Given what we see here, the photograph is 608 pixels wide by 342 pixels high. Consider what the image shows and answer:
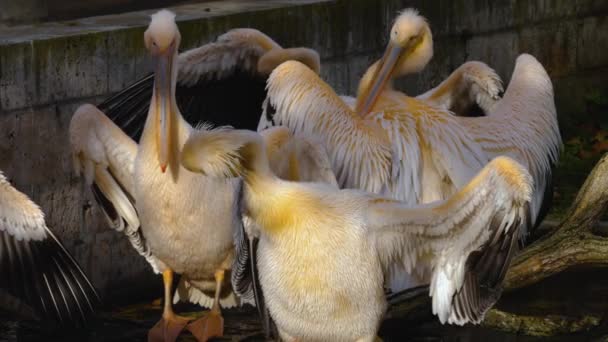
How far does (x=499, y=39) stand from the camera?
867cm

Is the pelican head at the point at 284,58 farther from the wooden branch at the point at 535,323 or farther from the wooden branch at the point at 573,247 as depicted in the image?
the wooden branch at the point at 535,323

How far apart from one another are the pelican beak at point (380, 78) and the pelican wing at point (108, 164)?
3.39ft

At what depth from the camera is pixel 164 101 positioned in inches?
213

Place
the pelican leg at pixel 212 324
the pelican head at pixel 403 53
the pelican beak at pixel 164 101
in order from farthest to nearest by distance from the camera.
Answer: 1. the pelican head at pixel 403 53
2. the pelican leg at pixel 212 324
3. the pelican beak at pixel 164 101

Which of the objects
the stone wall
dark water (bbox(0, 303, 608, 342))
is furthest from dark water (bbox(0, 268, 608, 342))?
the stone wall

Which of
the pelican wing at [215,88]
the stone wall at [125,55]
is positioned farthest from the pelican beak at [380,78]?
the stone wall at [125,55]

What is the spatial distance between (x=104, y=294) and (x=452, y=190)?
6.22ft

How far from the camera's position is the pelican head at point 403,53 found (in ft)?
19.1

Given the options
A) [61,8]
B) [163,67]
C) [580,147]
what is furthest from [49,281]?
[580,147]

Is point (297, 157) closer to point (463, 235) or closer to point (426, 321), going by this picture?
point (463, 235)

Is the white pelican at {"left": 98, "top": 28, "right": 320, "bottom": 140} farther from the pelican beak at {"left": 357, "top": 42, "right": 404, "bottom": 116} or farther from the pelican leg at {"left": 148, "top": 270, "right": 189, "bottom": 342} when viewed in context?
the pelican leg at {"left": 148, "top": 270, "right": 189, "bottom": 342}

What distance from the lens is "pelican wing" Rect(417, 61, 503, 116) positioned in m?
6.01

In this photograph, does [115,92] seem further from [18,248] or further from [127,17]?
[18,248]

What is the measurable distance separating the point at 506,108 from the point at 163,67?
153 cm
